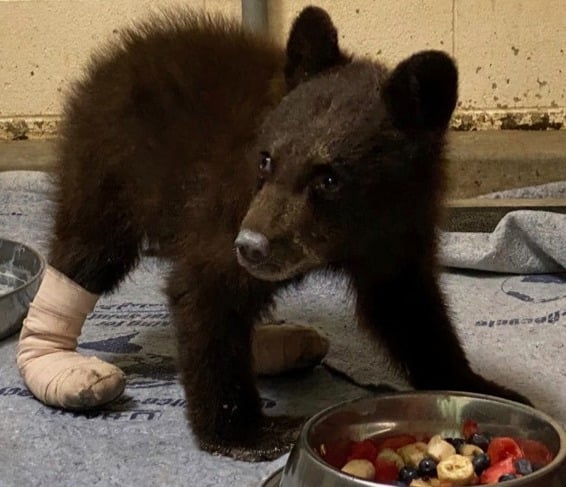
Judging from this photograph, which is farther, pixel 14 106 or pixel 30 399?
pixel 14 106

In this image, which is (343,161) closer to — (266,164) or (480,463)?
(266,164)

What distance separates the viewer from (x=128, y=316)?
271 cm

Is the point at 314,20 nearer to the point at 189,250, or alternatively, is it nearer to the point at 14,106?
the point at 189,250

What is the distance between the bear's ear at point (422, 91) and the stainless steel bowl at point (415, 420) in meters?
0.42

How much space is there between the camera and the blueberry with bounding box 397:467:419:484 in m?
1.56

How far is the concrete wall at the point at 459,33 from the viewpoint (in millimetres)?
3582

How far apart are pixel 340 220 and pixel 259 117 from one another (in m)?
0.26

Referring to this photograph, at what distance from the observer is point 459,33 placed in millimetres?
3609

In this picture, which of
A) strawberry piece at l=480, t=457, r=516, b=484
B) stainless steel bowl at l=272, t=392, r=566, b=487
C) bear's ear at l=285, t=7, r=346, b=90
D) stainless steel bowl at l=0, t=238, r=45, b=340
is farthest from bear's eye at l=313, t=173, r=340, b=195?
stainless steel bowl at l=0, t=238, r=45, b=340

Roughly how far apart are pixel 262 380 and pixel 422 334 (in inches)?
15.0

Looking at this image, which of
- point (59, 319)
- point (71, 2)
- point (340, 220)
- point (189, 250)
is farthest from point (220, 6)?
point (340, 220)

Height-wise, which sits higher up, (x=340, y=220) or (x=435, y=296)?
(x=340, y=220)

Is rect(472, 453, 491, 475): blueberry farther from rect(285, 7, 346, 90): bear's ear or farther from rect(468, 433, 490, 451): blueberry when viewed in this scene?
rect(285, 7, 346, 90): bear's ear

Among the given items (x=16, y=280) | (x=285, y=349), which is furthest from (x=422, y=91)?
(x=16, y=280)
